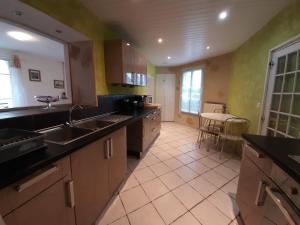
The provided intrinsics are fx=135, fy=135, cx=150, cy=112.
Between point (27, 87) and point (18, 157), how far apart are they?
258 centimetres

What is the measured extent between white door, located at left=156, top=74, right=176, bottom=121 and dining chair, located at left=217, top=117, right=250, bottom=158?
2.83 metres

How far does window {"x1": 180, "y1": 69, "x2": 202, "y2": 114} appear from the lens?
4625 millimetres

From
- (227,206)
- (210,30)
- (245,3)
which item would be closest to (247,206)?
(227,206)

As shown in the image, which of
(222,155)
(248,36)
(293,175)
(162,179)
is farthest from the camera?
(222,155)

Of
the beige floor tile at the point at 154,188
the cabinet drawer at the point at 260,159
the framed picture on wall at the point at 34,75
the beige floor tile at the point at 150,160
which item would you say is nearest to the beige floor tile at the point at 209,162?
the beige floor tile at the point at 150,160

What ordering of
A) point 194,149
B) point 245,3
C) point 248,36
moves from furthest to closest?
point 194,149, point 248,36, point 245,3

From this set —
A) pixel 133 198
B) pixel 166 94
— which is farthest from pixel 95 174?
pixel 166 94

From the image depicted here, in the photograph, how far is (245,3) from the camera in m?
1.65

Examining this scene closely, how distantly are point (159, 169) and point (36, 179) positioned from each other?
1.80m

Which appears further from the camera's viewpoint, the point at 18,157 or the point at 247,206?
the point at 247,206

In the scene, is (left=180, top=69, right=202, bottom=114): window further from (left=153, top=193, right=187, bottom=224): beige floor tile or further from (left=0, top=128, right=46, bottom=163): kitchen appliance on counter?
(left=0, top=128, right=46, bottom=163): kitchen appliance on counter

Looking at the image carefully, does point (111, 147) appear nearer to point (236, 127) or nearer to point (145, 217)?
point (145, 217)

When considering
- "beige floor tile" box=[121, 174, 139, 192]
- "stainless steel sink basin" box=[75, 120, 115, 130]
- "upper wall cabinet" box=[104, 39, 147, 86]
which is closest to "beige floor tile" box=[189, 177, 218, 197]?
"beige floor tile" box=[121, 174, 139, 192]

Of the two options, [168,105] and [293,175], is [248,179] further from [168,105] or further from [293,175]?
[168,105]
